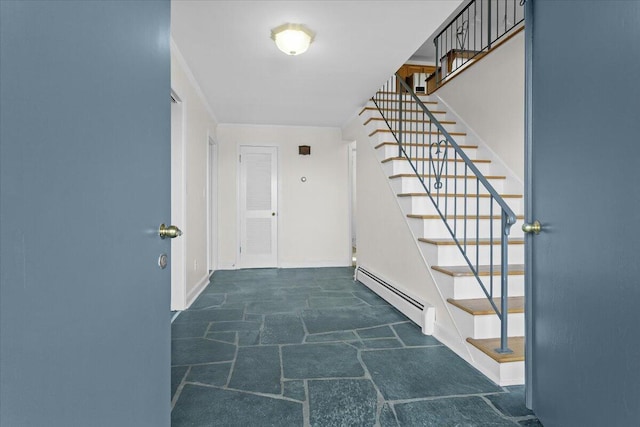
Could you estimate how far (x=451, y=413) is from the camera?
1.67 meters

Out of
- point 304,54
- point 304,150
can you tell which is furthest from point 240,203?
point 304,54

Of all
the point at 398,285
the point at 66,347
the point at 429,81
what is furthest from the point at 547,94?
the point at 429,81

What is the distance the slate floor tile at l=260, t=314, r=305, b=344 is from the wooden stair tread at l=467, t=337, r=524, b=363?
48.1 inches

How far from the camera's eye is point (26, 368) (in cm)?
54

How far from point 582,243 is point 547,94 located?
62 cm

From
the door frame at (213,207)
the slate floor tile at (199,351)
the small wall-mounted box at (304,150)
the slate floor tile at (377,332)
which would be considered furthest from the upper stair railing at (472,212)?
the door frame at (213,207)

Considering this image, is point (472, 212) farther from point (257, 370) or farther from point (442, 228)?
point (257, 370)

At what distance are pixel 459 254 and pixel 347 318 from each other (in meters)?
1.12

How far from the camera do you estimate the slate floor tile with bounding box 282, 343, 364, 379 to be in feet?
6.79

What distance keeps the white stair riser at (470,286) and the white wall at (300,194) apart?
3.39 m

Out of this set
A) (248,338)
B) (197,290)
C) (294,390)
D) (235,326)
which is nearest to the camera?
(294,390)

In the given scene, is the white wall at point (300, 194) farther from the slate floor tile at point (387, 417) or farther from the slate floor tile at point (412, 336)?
the slate floor tile at point (387, 417)

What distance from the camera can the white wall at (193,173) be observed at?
3.32 meters

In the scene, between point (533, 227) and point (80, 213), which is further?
point (533, 227)
